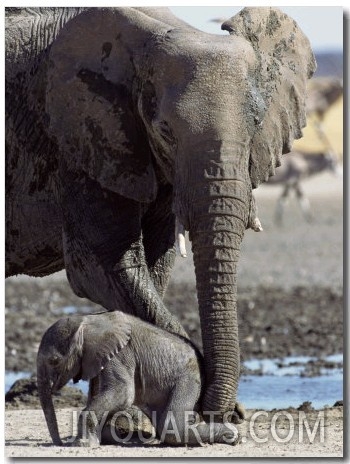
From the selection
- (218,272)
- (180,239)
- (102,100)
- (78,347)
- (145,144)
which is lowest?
(78,347)

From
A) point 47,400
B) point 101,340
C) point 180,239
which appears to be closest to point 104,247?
point 180,239

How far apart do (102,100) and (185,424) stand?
77.6 inches

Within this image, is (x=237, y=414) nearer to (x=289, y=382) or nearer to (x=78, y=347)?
(x=78, y=347)

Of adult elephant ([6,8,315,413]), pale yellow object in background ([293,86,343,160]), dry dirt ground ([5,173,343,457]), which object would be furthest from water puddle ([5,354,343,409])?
pale yellow object in background ([293,86,343,160])

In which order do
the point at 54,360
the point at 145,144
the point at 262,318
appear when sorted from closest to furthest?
the point at 54,360
the point at 145,144
the point at 262,318

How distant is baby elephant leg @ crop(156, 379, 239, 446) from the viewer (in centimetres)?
729

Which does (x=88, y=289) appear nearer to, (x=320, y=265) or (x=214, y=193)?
(x=214, y=193)

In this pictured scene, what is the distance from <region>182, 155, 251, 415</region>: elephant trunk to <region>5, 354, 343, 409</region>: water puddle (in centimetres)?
250

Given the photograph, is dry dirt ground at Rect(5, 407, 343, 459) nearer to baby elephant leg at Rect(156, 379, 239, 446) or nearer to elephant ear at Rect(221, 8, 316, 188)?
baby elephant leg at Rect(156, 379, 239, 446)

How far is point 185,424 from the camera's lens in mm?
7281

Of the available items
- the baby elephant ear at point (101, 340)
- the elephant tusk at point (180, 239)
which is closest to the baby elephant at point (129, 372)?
the baby elephant ear at point (101, 340)

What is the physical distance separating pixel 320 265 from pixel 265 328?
6.55 m

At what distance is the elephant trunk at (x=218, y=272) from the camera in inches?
289

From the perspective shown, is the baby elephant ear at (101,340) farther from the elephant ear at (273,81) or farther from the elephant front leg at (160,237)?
the elephant front leg at (160,237)
